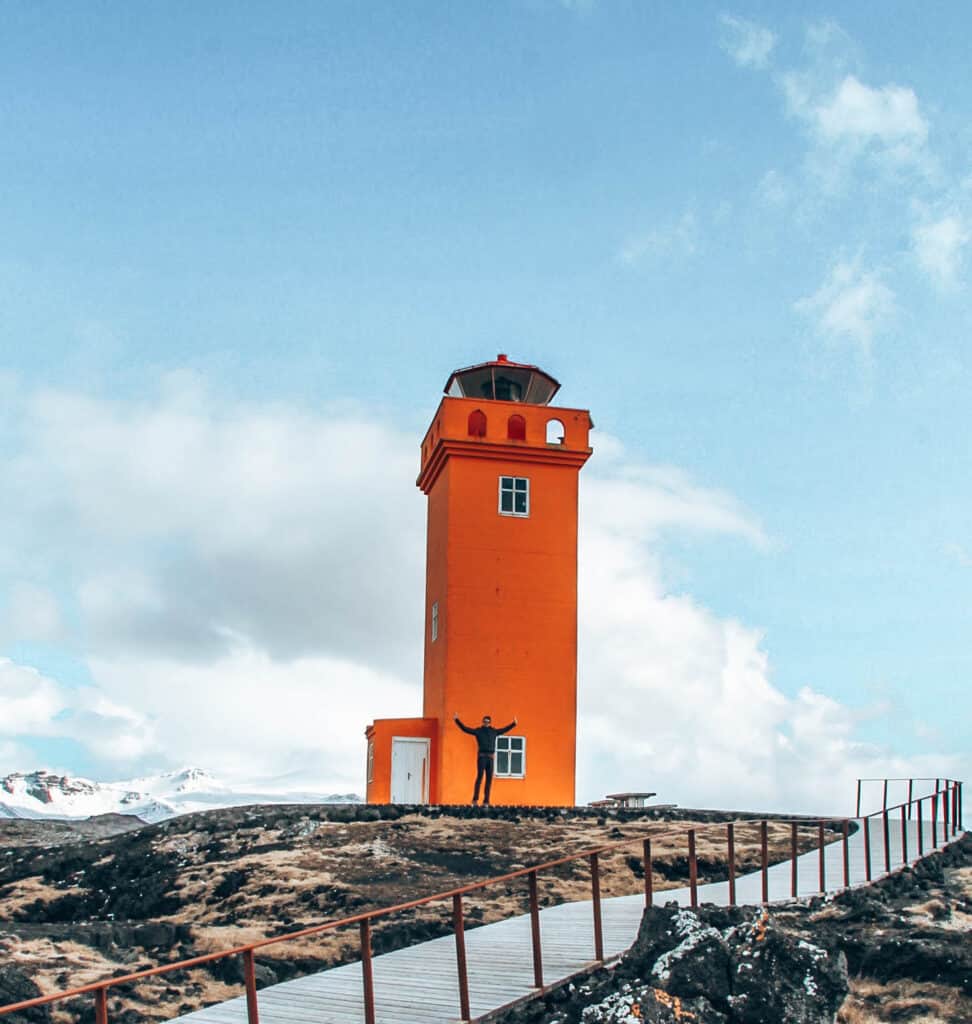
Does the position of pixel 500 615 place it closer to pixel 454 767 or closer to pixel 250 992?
pixel 454 767

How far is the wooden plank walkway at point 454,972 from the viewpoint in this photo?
37.6 feet

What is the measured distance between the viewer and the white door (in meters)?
27.9

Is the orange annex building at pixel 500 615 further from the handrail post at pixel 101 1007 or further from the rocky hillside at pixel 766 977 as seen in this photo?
the handrail post at pixel 101 1007

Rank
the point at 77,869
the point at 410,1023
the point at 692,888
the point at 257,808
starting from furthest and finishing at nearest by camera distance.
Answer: the point at 257,808 < the point at 77,869 < the point at 692,888 < the point at 410,1023

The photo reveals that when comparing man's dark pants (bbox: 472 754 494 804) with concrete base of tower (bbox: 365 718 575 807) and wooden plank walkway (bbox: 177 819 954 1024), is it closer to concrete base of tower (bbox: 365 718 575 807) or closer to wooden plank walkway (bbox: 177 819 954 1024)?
concrete base of tower (bbox: 365 718 575 807)

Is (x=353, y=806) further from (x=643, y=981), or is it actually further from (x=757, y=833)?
(x=643, y=981)

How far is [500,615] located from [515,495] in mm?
Result: 2736

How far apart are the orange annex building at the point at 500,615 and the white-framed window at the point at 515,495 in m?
0.02

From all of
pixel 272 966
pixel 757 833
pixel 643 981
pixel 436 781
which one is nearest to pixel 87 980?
pixel 272 966

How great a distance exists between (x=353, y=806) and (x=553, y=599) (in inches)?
323

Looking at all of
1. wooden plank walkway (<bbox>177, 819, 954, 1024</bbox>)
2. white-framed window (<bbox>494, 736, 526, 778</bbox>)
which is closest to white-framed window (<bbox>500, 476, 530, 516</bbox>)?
white-framed window (<bbox>494, 736, 526, 778</bbox>)

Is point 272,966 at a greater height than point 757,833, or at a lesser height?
lesser

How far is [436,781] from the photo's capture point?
90.0 ft

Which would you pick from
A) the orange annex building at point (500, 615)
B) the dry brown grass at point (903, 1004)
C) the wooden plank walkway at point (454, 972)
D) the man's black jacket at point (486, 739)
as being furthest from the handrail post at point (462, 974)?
the orange annex building at point (500, 615)
